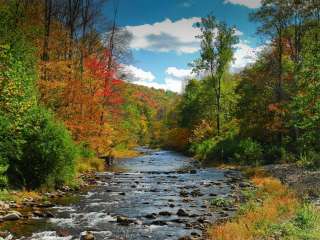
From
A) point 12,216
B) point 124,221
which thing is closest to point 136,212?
point 124,221

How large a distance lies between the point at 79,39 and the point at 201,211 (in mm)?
28065

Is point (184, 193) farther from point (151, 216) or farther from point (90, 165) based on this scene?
point (90, 165)

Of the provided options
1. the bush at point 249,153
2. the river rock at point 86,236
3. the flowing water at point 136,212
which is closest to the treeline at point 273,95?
the bush at point 249,153

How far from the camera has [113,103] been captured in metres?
47.2

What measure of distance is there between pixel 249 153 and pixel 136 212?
25701 mm

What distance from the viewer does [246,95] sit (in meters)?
51.4

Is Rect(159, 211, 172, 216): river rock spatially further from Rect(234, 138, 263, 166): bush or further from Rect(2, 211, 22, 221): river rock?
Rect(234, 138, 263, 166): bush

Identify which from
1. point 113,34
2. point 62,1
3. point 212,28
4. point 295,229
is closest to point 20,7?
point 62,1

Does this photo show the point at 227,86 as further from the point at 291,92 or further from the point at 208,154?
the point at 291,92

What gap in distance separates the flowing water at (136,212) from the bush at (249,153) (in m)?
11.1

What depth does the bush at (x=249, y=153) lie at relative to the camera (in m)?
44.8

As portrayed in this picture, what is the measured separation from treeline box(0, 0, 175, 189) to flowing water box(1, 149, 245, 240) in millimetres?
3075

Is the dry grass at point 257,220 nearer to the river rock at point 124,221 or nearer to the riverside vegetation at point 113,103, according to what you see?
the riverside vegetation at point 113,103

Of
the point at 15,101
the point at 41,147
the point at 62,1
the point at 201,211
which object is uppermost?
the point at 62,1
